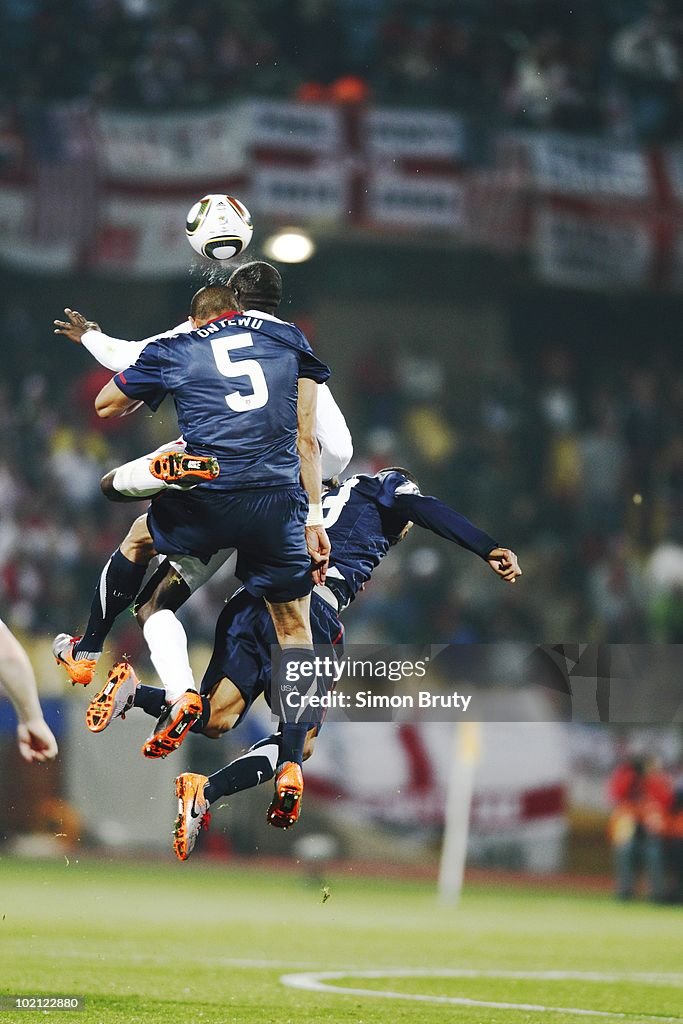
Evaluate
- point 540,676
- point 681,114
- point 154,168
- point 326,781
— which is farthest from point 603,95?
point 540,676

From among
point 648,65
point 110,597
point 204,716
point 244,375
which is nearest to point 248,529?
point 244,375

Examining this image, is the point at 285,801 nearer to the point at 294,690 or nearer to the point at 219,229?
the point at 294,690

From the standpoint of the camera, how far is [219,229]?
6.35 meters

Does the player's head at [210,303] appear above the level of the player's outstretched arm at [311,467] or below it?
above

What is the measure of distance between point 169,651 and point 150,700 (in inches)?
7.6

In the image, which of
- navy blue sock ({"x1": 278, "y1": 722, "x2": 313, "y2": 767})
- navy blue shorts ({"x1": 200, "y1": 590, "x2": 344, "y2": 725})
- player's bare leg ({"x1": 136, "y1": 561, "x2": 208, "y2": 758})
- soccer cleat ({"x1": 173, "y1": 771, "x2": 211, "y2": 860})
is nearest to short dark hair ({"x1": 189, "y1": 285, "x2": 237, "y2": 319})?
player's bare leg ({"x1": 136, "y1": 561, "x2": 208, "y2": 758})

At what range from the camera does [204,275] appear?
20.8ft

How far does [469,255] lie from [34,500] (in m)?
5.51

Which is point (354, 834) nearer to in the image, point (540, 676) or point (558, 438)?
point (558, 438)

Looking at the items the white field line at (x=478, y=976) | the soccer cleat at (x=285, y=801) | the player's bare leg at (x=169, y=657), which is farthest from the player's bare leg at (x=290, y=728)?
the white field line at (x=478, y=976)

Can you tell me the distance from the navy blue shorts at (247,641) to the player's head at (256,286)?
3.67ft

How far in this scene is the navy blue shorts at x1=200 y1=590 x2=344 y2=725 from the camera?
632cm

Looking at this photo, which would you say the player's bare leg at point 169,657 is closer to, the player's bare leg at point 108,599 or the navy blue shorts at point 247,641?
the player's bare leg at point 108,599

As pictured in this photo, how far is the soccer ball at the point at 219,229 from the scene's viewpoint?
6.37 metres
